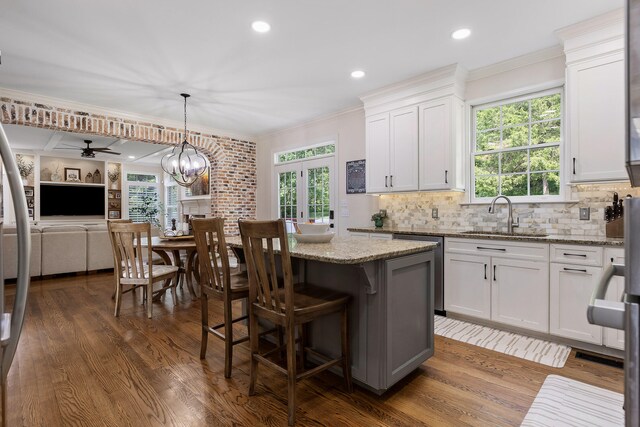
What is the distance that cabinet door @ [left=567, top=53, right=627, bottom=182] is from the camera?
2.71 metres

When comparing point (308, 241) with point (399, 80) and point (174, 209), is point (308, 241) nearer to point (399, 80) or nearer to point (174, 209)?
point (399, 80)

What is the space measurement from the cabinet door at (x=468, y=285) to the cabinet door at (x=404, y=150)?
1.06m

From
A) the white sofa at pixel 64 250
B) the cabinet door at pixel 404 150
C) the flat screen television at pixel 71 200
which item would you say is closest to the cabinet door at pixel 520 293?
the cabinet door at pixel 404 150

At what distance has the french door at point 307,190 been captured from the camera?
5.45 metres

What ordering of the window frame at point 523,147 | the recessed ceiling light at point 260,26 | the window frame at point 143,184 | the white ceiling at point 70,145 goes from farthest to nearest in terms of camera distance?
1. the window frame at point 143,184
2. the white ceiling at point 70,145
3. the window frame at point 523,147
4. the recessed ceiling light at point 260,26

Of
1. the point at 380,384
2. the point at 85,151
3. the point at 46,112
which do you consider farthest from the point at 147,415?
the point at 85,151

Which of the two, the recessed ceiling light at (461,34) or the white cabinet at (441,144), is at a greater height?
the recessed ceiling light at (461,34)

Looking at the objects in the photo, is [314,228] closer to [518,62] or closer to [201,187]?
[518,62]

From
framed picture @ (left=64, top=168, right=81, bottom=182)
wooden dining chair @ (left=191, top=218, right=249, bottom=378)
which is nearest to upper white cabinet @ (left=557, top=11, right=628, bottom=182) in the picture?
wooden dining chair @ (left=191, top=218, right=249, bottom=378)

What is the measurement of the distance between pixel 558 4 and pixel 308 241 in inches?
104

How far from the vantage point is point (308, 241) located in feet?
7.83

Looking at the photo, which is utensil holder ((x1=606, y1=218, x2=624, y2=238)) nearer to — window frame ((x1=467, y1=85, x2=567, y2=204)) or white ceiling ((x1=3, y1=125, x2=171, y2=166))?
window frame ((x1=467, y1=85, x2=567, y2=204))

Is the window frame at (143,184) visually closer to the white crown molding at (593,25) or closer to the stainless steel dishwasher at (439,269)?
the stainless steel dishwasher at (439,269)

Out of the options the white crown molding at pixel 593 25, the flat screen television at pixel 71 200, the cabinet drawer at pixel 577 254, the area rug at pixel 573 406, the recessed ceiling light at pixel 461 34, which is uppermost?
the recessed ceiling light at pixel 461 34
